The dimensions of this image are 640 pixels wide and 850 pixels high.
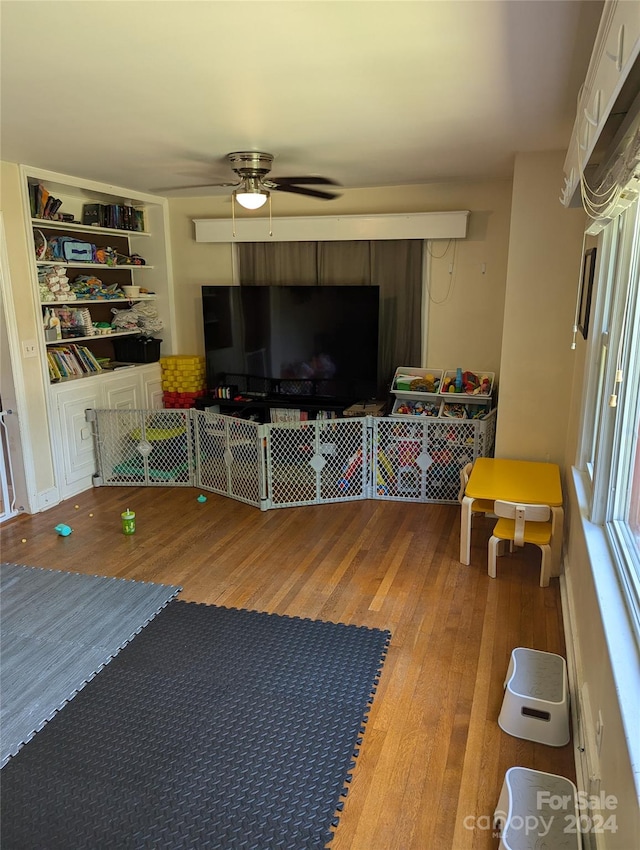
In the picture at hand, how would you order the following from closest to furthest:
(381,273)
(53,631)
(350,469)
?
(53,631), (350,469), (381,273)

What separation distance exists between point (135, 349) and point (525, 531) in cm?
382

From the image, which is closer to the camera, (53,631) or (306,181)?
(53,631)

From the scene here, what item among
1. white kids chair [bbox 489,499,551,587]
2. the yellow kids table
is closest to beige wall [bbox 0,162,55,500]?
the yellow kids table

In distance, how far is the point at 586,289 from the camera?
3.14 m

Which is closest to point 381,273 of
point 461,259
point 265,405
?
point 461,259

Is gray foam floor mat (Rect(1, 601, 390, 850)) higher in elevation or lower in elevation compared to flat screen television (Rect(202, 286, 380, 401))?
→ lower

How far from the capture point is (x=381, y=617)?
2920 millimetres

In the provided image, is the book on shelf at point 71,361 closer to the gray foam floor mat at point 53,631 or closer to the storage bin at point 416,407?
the gray foam floor mat at point 53,631

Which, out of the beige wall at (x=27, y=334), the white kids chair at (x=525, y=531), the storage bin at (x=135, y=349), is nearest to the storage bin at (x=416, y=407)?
the white kids chair at (x=525, y=531)

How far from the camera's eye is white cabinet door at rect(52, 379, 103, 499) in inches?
175

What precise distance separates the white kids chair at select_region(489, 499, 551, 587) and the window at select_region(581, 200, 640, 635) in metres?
0.61

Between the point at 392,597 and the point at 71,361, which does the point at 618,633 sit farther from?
the point at 71,361

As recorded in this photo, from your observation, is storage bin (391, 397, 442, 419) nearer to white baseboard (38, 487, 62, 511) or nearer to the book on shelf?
the book on shelf

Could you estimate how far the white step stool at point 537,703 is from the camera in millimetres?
2092
